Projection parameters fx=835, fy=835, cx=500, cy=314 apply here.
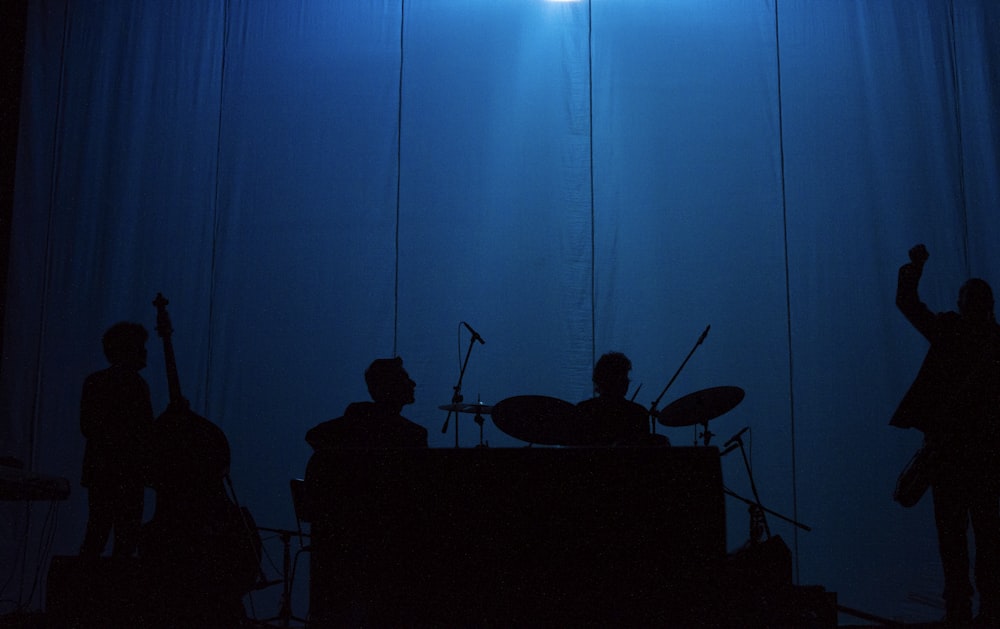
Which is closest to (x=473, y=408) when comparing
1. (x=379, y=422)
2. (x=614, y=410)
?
(x=379, y=422)

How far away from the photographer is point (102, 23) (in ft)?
17.4

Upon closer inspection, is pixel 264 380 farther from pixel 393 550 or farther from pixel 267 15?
pixel 393 550

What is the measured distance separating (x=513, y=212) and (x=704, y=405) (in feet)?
6.54

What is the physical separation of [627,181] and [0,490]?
369 centimetres

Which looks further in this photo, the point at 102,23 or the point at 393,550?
the point at 102,23

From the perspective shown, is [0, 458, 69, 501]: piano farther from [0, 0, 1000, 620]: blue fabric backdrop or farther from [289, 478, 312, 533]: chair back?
[0, 0, 1000, 620]: blue fabric backdrop

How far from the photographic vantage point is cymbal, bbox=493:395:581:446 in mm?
3336

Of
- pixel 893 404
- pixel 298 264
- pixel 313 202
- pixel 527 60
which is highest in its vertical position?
pixel 527 60

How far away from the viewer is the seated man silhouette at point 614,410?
3.82m

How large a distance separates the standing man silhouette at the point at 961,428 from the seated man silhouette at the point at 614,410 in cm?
116

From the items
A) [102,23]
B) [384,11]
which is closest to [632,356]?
[384,11]

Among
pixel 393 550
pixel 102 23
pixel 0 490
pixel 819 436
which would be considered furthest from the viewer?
pixel 102 23

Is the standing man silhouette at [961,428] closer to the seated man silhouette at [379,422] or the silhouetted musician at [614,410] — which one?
the silhouetted musician at [614,410]

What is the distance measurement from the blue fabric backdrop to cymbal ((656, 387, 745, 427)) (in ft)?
3.41
